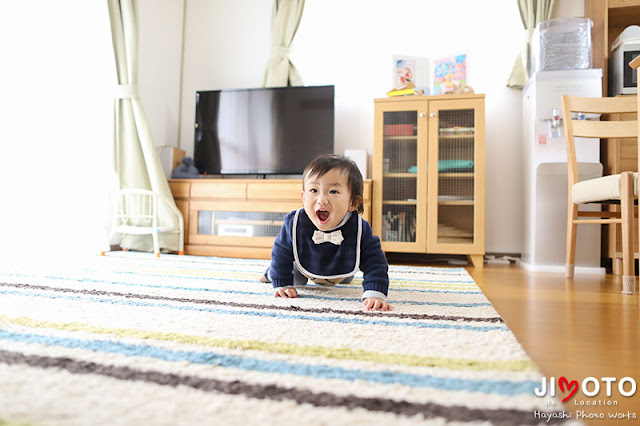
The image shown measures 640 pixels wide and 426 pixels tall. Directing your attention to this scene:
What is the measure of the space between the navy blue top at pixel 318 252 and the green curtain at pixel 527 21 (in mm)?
2177

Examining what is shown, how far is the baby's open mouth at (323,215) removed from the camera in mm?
1151

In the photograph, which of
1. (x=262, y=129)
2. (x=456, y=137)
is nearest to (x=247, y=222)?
(x=262, y=129)

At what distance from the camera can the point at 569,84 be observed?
2361mm

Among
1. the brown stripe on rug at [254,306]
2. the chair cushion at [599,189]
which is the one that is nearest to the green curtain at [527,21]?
the chair cushion at [599,189]

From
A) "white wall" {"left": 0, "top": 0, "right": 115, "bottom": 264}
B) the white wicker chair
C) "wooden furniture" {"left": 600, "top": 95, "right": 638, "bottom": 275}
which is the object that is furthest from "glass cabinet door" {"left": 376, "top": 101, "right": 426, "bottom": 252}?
"white wall" {"left": 0, "top": 0, "right": 115, "bottom": 264}

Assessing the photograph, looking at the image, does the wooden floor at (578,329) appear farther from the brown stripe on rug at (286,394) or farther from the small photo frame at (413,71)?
the small photo frame at (413,71)

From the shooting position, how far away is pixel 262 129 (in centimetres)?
290

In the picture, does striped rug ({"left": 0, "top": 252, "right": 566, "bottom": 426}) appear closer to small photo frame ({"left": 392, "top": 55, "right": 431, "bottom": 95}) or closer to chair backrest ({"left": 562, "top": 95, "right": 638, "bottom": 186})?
chair backrest ({"left": 562, "top": 95, "right": 638, "bottom": 186})

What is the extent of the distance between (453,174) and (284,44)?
5.40ft

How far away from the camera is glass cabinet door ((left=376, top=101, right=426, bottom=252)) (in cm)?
251

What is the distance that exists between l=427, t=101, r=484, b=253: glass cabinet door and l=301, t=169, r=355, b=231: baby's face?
1.47 metres

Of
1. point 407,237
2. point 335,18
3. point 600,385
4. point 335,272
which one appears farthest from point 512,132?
point 600,385

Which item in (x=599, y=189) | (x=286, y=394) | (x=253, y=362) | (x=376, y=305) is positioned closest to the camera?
(x=286, y=394)

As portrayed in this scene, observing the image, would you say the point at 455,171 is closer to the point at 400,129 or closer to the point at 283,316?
the point at 400,129
